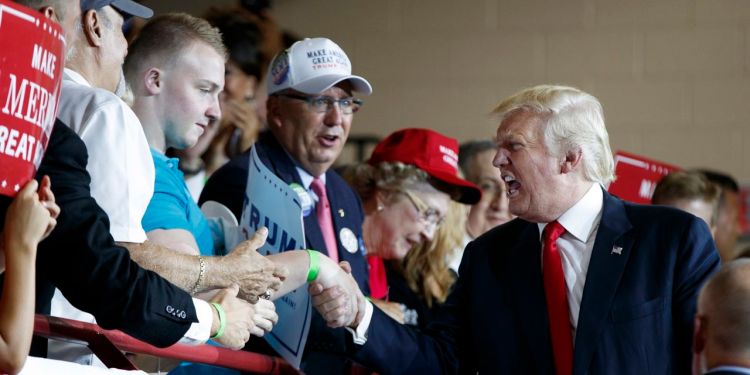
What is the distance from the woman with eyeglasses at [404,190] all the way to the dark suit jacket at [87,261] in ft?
6.41

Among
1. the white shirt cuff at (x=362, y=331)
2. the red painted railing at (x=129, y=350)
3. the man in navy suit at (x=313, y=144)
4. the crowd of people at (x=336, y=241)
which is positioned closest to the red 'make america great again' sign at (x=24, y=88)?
the crowd of people at (x=336, y=241)

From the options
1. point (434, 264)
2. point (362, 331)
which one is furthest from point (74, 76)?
point (434, 264)

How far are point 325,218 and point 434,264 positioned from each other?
2.79 ft

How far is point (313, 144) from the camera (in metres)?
3.50

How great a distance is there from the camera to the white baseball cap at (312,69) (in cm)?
353

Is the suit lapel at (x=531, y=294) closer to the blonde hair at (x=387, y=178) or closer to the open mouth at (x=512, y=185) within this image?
the open mouth at (x=512, y=185)

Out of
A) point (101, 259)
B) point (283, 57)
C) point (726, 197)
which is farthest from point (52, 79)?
point (726, 197)

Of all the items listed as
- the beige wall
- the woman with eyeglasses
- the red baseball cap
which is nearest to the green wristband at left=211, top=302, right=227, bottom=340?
Answer: the woman with eyeglasses

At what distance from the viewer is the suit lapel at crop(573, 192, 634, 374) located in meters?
2.71

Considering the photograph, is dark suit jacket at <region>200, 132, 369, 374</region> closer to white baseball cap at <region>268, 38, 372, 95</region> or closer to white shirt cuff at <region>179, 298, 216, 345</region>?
white baseball cap at <region>268, 38, 372, 95</region>

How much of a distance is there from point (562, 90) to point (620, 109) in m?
4.08

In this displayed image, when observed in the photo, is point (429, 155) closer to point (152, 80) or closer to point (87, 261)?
point (152, 80)

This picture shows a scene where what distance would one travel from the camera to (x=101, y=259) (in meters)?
2.04

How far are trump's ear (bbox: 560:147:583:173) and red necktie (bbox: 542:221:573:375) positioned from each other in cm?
12
